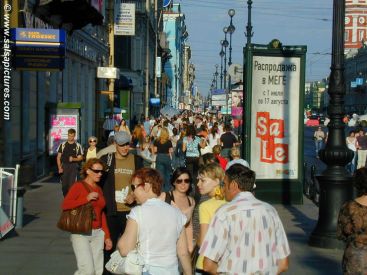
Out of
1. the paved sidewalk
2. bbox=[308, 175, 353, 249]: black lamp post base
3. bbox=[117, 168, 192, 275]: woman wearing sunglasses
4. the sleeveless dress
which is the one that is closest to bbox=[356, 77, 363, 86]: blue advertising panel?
the paved sidewalk

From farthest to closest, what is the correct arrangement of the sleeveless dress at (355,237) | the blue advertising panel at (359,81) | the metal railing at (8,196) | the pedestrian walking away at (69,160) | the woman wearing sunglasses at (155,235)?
the blue advertising panel at (359,81)
the pedestrian walking away at (69,160)
the metal railing at (8,196)
the sleeveless dress at (355,237)
the woman wearing sunglasses at (155,235)

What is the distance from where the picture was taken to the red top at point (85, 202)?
7.25m

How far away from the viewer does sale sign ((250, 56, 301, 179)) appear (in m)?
16.1

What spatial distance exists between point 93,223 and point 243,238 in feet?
9.26

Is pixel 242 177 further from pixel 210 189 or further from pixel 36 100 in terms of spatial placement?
pixel 36 100

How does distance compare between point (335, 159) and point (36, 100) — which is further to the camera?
point (36, 100)

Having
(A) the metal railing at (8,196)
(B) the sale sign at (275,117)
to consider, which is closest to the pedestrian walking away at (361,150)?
(B) the sale sign at (275,117)

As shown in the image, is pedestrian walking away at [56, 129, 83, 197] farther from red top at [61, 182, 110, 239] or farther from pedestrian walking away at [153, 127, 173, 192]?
red top at [61, 182, 110, 239]

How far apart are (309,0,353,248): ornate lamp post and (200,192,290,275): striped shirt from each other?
5.86m

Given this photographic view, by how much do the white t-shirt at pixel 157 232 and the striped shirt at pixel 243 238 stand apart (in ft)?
1.67

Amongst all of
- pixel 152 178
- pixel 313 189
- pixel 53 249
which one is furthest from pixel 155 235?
pixel 313 189

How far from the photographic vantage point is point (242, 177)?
507 centimetres

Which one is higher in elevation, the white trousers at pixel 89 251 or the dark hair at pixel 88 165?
the dark hair at pixel 88 165

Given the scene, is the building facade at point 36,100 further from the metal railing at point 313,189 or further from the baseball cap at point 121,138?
the baseball cap at point 121,138
